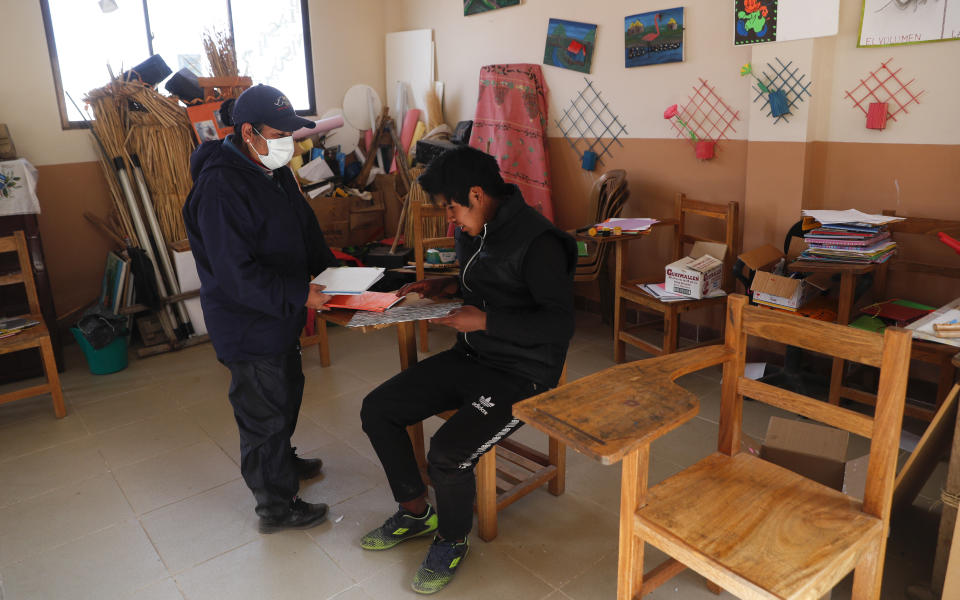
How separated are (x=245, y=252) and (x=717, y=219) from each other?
2713mm

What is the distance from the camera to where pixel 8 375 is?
3.85m

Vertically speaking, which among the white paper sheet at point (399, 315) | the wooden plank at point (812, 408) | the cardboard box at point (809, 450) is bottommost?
the cardboard box at point (809, 450)

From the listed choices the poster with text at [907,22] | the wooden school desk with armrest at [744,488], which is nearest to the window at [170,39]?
the poster with text at [907,22]

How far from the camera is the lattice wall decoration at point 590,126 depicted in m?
4.17

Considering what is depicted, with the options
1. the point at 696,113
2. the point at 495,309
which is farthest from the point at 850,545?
the point at 696,113

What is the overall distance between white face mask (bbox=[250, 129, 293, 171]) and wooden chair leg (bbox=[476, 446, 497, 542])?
113 centimetres

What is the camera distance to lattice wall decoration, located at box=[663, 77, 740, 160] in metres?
3.60

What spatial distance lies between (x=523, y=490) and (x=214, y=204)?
4.56 ft

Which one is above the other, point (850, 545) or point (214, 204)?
Result: point (214, 204)

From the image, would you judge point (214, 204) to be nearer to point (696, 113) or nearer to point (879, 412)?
point (879, 412)

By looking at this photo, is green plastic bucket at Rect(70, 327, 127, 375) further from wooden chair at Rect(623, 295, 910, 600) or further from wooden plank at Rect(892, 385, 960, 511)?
wooden plank at Rect(892, 385, 960, 511)

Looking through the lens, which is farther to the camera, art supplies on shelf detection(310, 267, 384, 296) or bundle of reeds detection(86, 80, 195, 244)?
bundle of reeds detection(86, 80, 195, 244)

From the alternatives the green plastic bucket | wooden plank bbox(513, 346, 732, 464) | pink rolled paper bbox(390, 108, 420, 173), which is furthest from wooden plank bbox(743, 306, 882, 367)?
pink rolled paper bbox(390, 108, 420, 173)

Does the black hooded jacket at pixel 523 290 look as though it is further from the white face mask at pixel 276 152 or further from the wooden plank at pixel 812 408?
the white face mask at pixel 276 152
